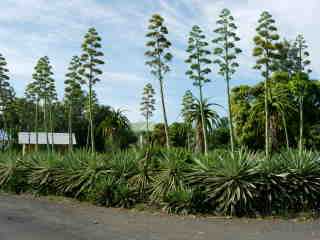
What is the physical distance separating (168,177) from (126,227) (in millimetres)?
3077

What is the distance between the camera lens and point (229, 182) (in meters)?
12.5

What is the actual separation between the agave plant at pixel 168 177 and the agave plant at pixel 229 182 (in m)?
0.38

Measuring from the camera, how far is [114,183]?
14.4 m

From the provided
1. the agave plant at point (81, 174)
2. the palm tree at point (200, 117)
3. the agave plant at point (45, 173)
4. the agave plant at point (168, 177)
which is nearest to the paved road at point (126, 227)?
the agave plant at point (168, 177)

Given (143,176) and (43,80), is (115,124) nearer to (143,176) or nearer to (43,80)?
(43,80)

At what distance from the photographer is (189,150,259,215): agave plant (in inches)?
488

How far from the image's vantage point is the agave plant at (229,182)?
12.4 meters

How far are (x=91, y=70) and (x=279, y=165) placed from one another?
53.7 feet

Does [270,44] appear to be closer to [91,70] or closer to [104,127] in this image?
[91,70]

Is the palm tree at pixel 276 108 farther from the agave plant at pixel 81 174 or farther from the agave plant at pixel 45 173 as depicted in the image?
the agave plant at pixel 45 173

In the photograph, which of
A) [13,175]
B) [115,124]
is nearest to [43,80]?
[115,124]

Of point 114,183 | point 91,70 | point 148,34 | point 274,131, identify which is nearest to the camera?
point 114,183

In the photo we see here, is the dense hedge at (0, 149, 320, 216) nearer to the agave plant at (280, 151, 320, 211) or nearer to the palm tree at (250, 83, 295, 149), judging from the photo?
the agave plant at (280, 151, 320, 211)

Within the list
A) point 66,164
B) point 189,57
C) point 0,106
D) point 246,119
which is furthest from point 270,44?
point 0,106
